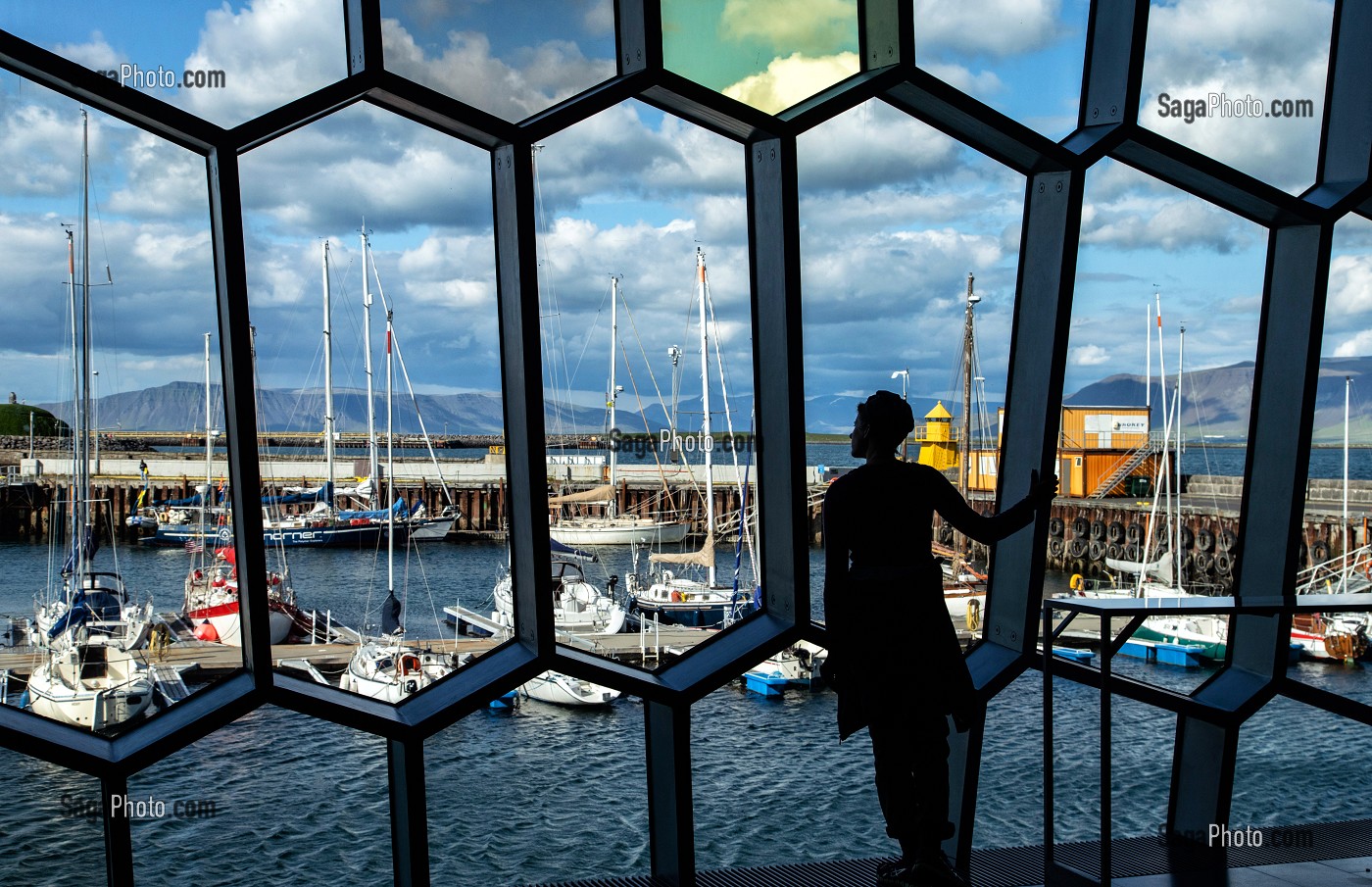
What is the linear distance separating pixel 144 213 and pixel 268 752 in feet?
21.9

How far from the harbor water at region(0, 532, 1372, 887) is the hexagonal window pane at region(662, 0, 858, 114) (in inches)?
168

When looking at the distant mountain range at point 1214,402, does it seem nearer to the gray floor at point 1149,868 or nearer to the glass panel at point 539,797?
the gray floor at point 1149,868

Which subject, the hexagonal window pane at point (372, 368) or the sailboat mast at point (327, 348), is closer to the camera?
the hexagonal window pane at point (372, 368)

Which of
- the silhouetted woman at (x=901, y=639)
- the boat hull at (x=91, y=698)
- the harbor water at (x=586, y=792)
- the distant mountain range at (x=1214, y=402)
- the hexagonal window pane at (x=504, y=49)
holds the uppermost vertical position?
the hexagonal window pane at (x=504, y=49)

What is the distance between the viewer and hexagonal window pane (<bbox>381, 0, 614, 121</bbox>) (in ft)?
8.62

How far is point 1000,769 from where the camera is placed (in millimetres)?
8172

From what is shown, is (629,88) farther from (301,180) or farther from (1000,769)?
(1000,769)

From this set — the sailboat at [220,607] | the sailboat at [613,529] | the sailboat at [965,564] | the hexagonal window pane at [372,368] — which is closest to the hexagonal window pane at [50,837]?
the hexagonal window pane at [372,368]

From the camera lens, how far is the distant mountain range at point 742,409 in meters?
3.56

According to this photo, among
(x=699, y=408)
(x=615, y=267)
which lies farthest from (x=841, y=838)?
(x=615, y=267)

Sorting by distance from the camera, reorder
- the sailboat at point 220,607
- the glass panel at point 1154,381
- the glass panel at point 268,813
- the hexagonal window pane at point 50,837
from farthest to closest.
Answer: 1. the sailboat at point 220,607
2. the glass panel at point 268,813
3. the hexagonal window pane at point 50,837
4. the glass panel at point 1154,381

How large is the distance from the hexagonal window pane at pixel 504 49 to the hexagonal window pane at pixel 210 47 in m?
0.17

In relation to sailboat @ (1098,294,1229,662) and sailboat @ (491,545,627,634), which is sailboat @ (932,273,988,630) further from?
sailboat @ (491,545,627,634)

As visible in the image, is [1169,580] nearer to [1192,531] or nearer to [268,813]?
[1192,531]
